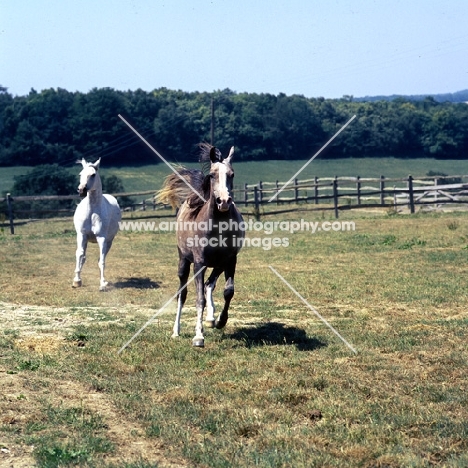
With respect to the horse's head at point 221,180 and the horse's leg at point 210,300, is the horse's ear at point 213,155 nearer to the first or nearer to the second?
the horse's head at point 221,180

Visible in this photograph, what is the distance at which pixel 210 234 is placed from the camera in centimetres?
906

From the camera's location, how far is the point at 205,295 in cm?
1010

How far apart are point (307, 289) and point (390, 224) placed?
13.8m

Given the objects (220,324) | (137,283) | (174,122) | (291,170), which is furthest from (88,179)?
(291,170)

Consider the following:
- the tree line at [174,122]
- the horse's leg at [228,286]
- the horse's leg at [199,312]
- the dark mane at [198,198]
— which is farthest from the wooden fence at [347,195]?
the horse's leg at [199,312]

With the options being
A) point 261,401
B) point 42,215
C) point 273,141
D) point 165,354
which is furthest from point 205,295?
point 273,141

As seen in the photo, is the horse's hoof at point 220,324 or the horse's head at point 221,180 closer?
the horse's head at point 221,180

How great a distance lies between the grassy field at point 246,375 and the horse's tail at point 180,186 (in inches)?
65.9

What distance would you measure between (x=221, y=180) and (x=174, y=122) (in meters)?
37.9

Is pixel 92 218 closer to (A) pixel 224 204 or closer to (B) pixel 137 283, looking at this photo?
(B) pixel 137 283

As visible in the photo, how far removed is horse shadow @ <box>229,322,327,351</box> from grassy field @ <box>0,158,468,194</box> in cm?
3958

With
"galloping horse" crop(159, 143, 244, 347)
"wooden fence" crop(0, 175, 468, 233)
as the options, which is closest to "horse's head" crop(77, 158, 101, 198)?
"galloping horse" crop(159, 143, 244, 347)

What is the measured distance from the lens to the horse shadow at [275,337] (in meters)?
8.77

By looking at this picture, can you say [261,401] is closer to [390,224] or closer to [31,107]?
[390,224]
